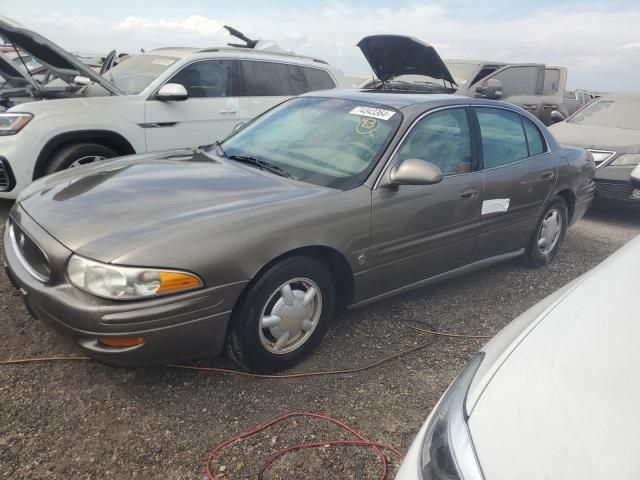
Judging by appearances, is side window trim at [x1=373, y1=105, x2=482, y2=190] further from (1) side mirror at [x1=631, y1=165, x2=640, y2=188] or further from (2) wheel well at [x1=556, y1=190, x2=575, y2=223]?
(1) side mirror at [x1=631, y1=165, x2=640, y2=188]

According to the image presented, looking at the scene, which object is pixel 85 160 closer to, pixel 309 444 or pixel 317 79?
pixel 317 79

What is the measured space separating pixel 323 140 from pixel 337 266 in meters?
0.87

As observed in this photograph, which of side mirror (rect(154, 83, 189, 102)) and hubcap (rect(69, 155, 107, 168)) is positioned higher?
side mirror (rect(154, 83, 189, 102))

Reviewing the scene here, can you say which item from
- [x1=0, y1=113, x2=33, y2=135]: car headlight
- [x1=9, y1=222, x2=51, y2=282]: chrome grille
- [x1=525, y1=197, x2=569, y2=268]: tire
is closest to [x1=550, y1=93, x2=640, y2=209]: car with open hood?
[x1=525, y1=197, x2=569, y2=268]: tire

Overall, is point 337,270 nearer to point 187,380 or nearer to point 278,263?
point 278,263

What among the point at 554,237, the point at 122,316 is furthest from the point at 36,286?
the point at 554,237

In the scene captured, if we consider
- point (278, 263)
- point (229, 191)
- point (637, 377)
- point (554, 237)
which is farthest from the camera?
point (554, 237)

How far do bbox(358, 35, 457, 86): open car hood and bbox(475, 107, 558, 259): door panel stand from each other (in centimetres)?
253

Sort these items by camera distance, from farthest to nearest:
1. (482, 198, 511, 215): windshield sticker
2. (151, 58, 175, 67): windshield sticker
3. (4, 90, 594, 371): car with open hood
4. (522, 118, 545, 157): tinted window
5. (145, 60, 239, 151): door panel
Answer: (151, 58, 175, 67): windshield sticker
(145, 60, 239, 151): door panel
(522, 118, 545, 157): tinted window
(482, 198, 511, 215): windshield sticker
(4, 90, 594, 371): car with open hood

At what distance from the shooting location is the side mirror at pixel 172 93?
17.0 feet

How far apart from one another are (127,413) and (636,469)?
80.0 inches

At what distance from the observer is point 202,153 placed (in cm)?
355

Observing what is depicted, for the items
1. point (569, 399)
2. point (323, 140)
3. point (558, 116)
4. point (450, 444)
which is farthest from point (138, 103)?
point (558, 116)

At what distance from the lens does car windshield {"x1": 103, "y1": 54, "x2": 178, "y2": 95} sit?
5.57 meters
